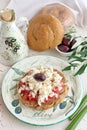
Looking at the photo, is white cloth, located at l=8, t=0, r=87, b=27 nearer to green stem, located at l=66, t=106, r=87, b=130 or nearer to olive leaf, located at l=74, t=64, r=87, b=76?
olive leaf, located at l=74, t=64, r=87, b=76

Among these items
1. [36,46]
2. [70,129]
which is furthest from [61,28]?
[70,129]

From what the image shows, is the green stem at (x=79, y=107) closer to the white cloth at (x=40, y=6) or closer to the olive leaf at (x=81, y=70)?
the olive leaf at (x=81, y=70)

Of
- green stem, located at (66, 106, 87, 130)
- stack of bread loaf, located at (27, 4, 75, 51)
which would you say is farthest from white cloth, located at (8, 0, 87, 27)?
green stem, located at (66, 106, 87, 130)

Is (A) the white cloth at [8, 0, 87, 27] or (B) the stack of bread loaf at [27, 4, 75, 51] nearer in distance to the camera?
(B) the stack of bread loaf at [27, 4, 75, 51]

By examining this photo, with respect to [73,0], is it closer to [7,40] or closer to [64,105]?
[7,40]

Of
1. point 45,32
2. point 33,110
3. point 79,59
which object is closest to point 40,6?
point 45,32

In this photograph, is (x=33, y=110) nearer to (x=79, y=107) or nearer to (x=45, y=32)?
(x=79, y=107)
